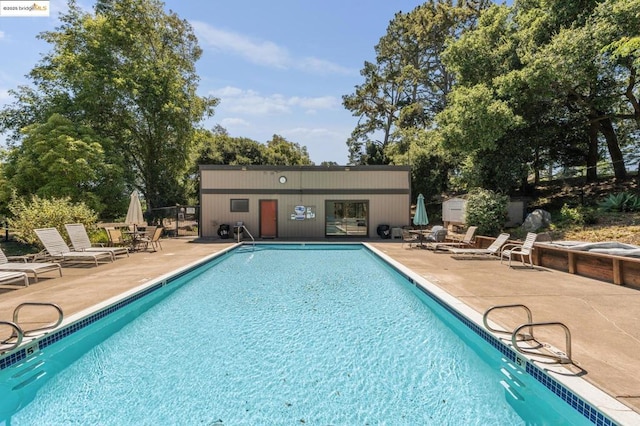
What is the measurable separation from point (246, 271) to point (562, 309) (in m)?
6.78

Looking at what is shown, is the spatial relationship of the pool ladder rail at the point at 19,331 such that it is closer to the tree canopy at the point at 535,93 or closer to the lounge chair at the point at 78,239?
the lounge chair at the point at 78,239

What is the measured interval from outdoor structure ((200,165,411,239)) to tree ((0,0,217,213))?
22.5 ft

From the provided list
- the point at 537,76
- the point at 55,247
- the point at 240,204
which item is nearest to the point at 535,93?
the point at 537,76

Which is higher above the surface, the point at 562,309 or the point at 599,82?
the point at 599,82

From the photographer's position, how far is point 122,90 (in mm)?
18297

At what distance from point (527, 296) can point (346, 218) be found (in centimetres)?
1120

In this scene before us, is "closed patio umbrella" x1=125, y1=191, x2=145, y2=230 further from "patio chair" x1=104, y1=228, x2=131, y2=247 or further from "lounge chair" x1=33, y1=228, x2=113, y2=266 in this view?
"lounge chair" x1=33, y1=228, x2=113, y2=266

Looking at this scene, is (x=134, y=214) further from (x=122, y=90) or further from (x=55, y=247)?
(x=122, y=90)

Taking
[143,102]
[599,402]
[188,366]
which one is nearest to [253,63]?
[143,102]

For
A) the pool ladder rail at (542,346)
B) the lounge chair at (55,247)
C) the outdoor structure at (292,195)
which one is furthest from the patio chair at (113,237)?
the pool ladder rail at (542,346)

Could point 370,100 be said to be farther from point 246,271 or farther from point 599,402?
point 599,402

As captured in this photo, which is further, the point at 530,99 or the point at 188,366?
the point at 530,99

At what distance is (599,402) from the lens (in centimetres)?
242

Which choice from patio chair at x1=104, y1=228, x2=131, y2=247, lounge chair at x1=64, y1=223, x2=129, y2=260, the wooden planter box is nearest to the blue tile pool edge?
the wooden planter box
